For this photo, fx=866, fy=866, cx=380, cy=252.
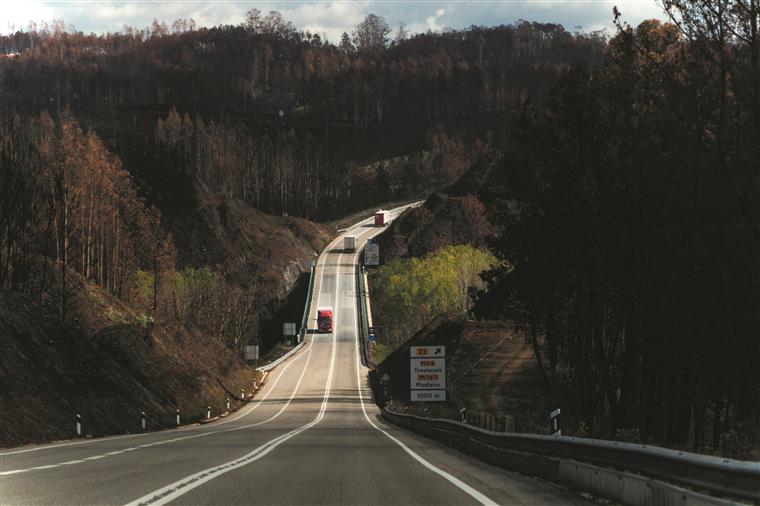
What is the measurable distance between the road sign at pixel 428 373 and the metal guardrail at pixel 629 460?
28.0 metres

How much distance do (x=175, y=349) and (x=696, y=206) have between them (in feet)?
139

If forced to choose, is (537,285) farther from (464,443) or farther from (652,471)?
(652,471)

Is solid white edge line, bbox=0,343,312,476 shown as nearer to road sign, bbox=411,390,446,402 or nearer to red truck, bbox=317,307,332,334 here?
red truck, bbox=317,307,332,334

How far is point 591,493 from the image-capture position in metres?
12.1

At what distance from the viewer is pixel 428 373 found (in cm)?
5244

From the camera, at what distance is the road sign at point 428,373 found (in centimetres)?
5216

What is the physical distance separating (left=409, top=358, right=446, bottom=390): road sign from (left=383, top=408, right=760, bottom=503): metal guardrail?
1101 inches

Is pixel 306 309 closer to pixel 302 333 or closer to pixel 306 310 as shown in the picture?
pixel 306 310

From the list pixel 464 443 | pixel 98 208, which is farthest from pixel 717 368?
pixel 98 208

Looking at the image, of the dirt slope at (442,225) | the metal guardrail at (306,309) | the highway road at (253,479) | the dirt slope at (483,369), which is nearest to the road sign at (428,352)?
the dirt slope at (483,369)

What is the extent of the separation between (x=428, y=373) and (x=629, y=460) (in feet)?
139

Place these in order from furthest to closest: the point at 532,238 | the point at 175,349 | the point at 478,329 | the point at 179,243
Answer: the point at 179,243 < the point at 478,329 < the point at 175,349 < the point at 532,238

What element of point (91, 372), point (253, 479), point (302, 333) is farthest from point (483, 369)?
point (253, 479)

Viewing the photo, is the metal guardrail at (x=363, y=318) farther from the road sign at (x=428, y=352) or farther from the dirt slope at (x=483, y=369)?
the road sign at (x=428, y=352)
